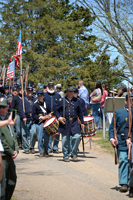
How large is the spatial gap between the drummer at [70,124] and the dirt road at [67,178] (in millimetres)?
368

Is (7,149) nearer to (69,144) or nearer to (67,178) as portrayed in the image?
(67,178)

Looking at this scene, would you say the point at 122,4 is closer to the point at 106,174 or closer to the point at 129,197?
the point at 106,174

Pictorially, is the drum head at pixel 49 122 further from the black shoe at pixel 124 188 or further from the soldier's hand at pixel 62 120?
the black shoe at pixel 124 188

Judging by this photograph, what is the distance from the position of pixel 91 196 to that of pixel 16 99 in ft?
24.5

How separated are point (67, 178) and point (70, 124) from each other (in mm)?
2819

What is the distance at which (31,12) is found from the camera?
135ft

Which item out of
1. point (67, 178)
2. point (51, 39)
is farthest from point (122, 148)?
Result: point (51, 39)

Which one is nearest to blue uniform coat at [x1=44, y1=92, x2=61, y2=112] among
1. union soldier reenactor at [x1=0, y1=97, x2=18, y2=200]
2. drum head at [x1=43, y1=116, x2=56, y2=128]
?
drum head at [x1=43, y1=116, x2=56, y2=128]

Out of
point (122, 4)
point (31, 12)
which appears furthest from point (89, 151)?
point (31, 12)

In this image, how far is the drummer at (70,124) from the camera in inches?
448

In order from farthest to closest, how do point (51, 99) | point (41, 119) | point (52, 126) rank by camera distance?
point (51, 99) < point (41, 119) < point (52, 126)

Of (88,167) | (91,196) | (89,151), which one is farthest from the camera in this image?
(89,151)

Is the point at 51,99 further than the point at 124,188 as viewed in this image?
Yes

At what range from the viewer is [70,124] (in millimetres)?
11453
